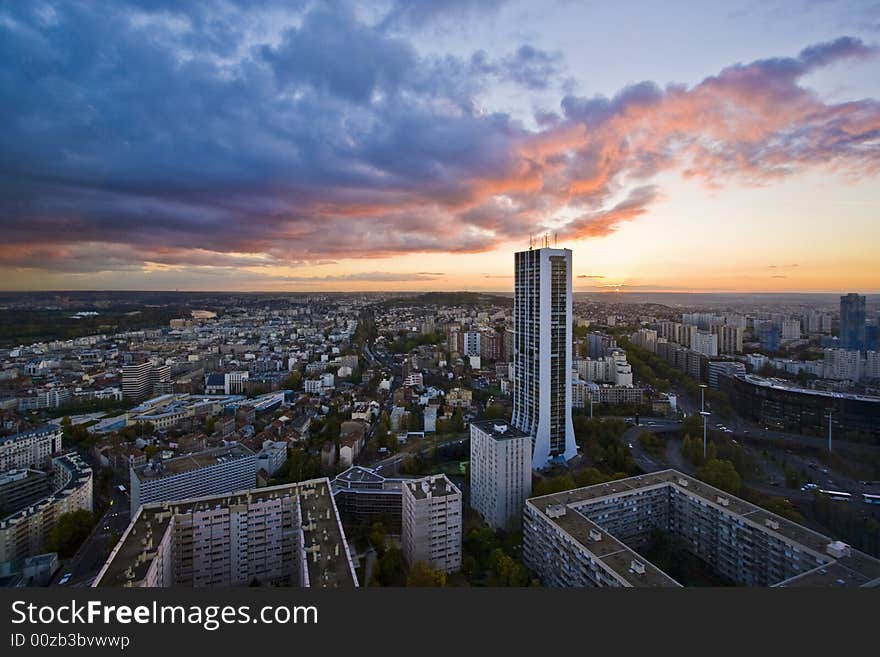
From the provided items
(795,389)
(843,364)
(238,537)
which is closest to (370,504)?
(238,537)

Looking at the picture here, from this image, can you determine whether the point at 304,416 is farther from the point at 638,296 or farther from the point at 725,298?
the point at 638,296

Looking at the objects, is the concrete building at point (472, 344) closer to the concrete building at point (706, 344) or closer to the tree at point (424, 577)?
the concrete building at point (706, 344)

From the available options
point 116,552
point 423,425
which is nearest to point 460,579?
point 116,552

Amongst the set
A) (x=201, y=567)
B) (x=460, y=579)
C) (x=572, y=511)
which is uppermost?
(x=572, y=511)

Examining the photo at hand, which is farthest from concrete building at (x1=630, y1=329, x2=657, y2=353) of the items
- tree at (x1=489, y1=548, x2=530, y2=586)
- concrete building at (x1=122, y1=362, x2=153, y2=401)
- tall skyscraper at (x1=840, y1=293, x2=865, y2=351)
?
concrete building at (x1=122, y1=362, x2=153, y2=401)

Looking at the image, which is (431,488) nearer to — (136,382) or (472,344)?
(136,382)

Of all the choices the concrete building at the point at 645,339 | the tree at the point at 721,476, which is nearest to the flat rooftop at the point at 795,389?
the tree at the point at 721,476
